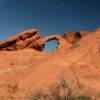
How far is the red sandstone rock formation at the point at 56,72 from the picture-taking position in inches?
879

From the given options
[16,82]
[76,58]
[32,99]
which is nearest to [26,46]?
[76,58]

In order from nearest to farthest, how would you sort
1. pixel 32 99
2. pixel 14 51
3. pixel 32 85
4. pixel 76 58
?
pixel 32 99, pixel 32 85, pixel 76 58, pixel 14 51

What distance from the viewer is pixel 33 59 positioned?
2709 cm

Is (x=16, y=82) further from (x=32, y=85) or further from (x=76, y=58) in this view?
(x=76, y=58)

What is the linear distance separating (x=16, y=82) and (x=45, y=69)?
8.61ft

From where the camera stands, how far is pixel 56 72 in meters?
23.8

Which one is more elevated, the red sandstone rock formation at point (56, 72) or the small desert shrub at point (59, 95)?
the red sandstone rock formation at point (56, 72)

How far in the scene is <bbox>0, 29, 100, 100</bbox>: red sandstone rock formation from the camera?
73.3 ft

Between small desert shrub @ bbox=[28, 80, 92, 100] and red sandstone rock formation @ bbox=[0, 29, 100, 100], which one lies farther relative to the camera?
red sandstone rock formation @ bbox=[0, 29, 100, 100]

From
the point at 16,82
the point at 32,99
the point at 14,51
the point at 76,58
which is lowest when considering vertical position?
the point at 32,99

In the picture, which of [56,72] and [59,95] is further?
[56,72]

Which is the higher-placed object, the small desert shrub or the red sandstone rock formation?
the red sandstone rock formation

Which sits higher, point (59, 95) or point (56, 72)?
point (56, 72)

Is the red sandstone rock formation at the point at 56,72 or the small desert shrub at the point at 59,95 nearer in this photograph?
the small desert shrub at the point at 59,95
